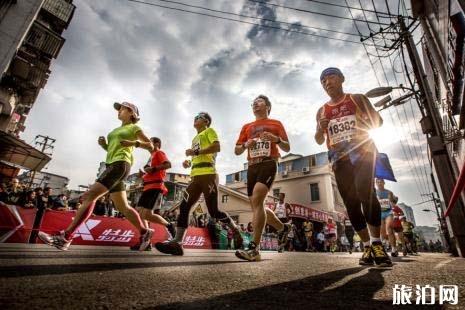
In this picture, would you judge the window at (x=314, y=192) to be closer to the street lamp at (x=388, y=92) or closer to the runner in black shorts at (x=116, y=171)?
the street lamp at (x=388, y=92)

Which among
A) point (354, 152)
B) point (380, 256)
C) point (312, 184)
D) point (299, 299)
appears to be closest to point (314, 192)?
Result: point (312, 184)

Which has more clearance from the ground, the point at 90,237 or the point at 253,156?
the point at 253,156

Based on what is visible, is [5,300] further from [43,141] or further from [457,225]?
[43,141]

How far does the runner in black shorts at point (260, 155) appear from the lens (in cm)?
363

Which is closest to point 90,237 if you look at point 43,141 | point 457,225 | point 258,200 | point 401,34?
point 258,200

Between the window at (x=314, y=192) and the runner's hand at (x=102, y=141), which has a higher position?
the window at (x=314, y=192)

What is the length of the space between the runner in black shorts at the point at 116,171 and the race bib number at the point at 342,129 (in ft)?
8.26

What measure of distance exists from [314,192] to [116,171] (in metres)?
34.4

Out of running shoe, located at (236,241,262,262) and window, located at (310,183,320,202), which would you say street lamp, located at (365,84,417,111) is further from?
window, located at (310,183,320,202)

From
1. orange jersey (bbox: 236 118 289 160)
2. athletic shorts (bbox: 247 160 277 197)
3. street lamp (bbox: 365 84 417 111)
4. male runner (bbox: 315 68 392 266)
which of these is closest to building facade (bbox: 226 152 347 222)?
street lamp (bbox: 365 84 417 111)

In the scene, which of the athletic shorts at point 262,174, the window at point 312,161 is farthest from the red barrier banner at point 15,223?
the window at point 312,161

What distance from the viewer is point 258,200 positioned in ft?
11.9

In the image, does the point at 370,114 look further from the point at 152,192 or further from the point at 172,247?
the point at 152,192

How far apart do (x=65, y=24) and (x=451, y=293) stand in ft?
71.2
